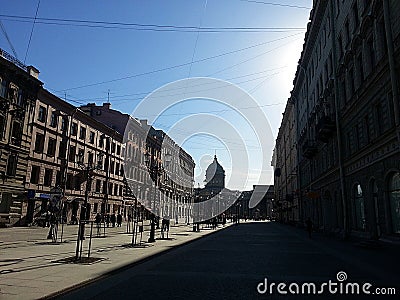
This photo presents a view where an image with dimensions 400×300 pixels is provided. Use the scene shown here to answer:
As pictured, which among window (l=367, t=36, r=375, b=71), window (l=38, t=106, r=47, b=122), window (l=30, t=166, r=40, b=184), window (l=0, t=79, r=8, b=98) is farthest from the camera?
window (l=38, t=106, r=47, b=122)

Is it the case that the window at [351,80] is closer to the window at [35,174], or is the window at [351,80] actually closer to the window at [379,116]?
the window at [379,116]

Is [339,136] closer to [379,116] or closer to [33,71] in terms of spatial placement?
[379,116]

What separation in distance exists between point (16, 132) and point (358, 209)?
32391 millimetres

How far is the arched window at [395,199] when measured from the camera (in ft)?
55.5

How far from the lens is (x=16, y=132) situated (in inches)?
1371

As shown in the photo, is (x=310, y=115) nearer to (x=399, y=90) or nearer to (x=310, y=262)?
(x=399, y=90)

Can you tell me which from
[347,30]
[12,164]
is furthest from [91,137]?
[347,30]

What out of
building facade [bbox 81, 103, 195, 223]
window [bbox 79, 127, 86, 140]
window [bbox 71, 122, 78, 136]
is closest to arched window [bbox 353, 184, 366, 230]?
building facade [bbox 81, 103, 195, 223]

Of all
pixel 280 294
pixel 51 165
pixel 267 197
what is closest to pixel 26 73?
pixel 51 165

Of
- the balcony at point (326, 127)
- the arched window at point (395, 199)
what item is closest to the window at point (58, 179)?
the balcony at point (326, 127)

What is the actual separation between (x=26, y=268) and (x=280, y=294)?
23.6 ft

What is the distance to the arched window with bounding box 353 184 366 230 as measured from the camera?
2212 centimetres

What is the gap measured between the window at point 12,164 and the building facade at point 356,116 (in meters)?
29.4

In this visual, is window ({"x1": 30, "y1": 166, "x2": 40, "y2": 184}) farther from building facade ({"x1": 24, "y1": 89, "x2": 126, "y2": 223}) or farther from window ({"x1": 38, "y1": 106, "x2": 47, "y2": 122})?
window ({"x1": 38, "y1": 106, "x2": 47, "y2": 122})
